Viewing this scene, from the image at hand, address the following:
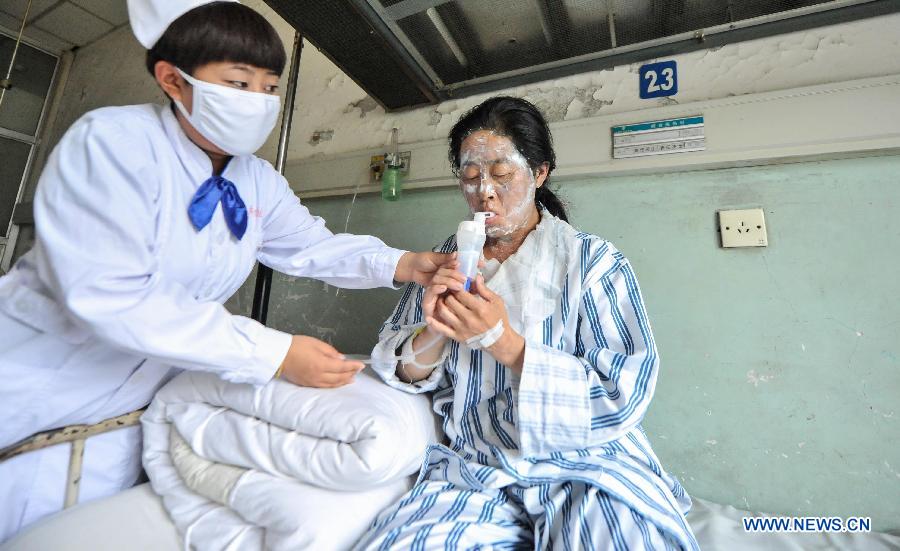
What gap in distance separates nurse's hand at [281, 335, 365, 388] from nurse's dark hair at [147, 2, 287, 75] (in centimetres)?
56

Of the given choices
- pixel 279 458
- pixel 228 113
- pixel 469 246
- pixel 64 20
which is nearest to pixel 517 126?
pixel 469 246

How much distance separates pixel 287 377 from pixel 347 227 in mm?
1043

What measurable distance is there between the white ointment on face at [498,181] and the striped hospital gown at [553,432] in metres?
0.10

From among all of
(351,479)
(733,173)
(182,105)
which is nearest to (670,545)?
(351,479)

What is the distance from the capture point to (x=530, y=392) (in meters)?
0.73

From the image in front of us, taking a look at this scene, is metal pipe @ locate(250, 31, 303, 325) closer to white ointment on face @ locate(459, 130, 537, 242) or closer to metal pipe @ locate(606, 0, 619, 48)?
white ointment on face @ locate(459, 130, 537, 242)

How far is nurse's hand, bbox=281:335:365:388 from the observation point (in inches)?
31.0

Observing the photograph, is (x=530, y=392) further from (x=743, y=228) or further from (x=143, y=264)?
(x=743, y=228)

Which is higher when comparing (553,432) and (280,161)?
(280,161)

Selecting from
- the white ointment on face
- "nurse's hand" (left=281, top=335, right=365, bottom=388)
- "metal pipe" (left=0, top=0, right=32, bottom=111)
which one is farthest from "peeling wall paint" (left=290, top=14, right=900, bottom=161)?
"metal pipe" (left=0, top=0, right=32, bottom=111)

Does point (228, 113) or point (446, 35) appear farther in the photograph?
point (446, 35)

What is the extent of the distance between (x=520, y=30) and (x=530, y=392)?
1204mm

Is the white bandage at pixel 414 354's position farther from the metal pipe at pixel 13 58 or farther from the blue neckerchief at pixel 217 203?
the metal pipe at pixel 13 58

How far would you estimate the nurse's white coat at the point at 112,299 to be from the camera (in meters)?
0.66
